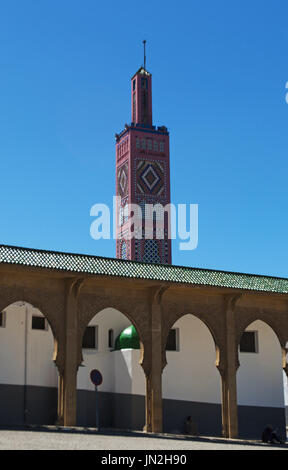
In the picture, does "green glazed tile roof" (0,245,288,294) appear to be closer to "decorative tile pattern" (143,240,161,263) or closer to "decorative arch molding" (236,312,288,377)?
"decorative arch molding" (236,312,288,377)

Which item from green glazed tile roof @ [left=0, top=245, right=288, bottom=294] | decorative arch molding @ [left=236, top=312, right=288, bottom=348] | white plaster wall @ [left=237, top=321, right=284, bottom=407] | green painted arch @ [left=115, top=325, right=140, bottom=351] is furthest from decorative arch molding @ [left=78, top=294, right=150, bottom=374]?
white plaster wall @ [left=237, top=321, right=284, bottom=407]

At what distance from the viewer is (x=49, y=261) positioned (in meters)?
22.9

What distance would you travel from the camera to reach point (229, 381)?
25.4 metres

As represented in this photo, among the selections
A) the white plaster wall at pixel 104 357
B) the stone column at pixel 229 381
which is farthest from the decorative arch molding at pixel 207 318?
the white plaster wall at pixel 104 357

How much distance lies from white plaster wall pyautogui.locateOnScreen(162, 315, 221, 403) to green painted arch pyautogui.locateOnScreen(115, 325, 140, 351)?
4.05 feet

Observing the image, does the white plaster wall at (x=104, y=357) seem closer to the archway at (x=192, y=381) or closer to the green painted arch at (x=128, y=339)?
the green painted arch at (x=128, y=339)

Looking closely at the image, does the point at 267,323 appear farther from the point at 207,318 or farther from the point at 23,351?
the point at 23,351

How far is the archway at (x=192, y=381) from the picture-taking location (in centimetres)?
2692

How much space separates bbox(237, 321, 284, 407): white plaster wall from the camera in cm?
2798

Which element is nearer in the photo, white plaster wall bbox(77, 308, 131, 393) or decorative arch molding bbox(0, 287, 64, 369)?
decorative arch molding bbox(0, 287, 64, 369)

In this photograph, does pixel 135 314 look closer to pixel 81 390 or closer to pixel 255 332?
pixel 81 390
